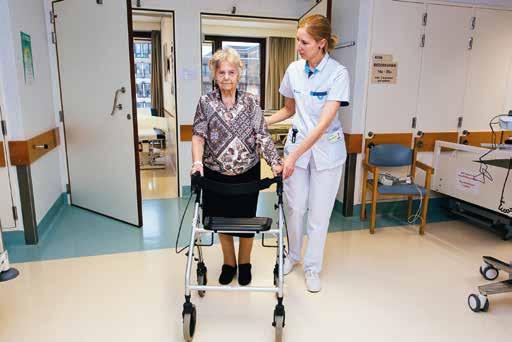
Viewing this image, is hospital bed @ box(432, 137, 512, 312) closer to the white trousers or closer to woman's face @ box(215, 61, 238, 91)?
the white trousers

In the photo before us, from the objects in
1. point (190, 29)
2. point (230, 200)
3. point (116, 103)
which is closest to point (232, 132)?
point (230, 200)

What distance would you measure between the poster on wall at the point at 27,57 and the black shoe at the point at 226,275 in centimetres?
220

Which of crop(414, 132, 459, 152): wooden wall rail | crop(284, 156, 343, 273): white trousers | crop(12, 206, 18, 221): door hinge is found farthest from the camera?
crop(414, 132, 459, 152): wooden wall rail

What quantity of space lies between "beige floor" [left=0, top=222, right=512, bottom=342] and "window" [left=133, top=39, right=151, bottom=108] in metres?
5.42

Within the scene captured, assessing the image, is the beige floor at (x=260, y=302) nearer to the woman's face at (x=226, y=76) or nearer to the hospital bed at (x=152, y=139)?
the woman's face at (x=226, y=76)

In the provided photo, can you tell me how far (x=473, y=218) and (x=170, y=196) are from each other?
324 cm

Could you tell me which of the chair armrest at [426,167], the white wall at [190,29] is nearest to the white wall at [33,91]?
the white wall at [190,29]

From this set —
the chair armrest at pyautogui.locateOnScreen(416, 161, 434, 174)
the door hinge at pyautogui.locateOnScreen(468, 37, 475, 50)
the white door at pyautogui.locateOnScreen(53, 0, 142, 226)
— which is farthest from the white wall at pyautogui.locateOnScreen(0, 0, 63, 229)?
the door hinge at pyautogui.locateOnScreen(468, 37, 475, 50)

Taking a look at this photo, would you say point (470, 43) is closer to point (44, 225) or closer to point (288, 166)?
point (288, 166)

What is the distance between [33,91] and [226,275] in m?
2.29

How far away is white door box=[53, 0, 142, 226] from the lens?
3.19m

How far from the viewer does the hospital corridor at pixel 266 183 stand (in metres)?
2.07

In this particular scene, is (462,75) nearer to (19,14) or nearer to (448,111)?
(448,111)

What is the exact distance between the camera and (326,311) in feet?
7.22
